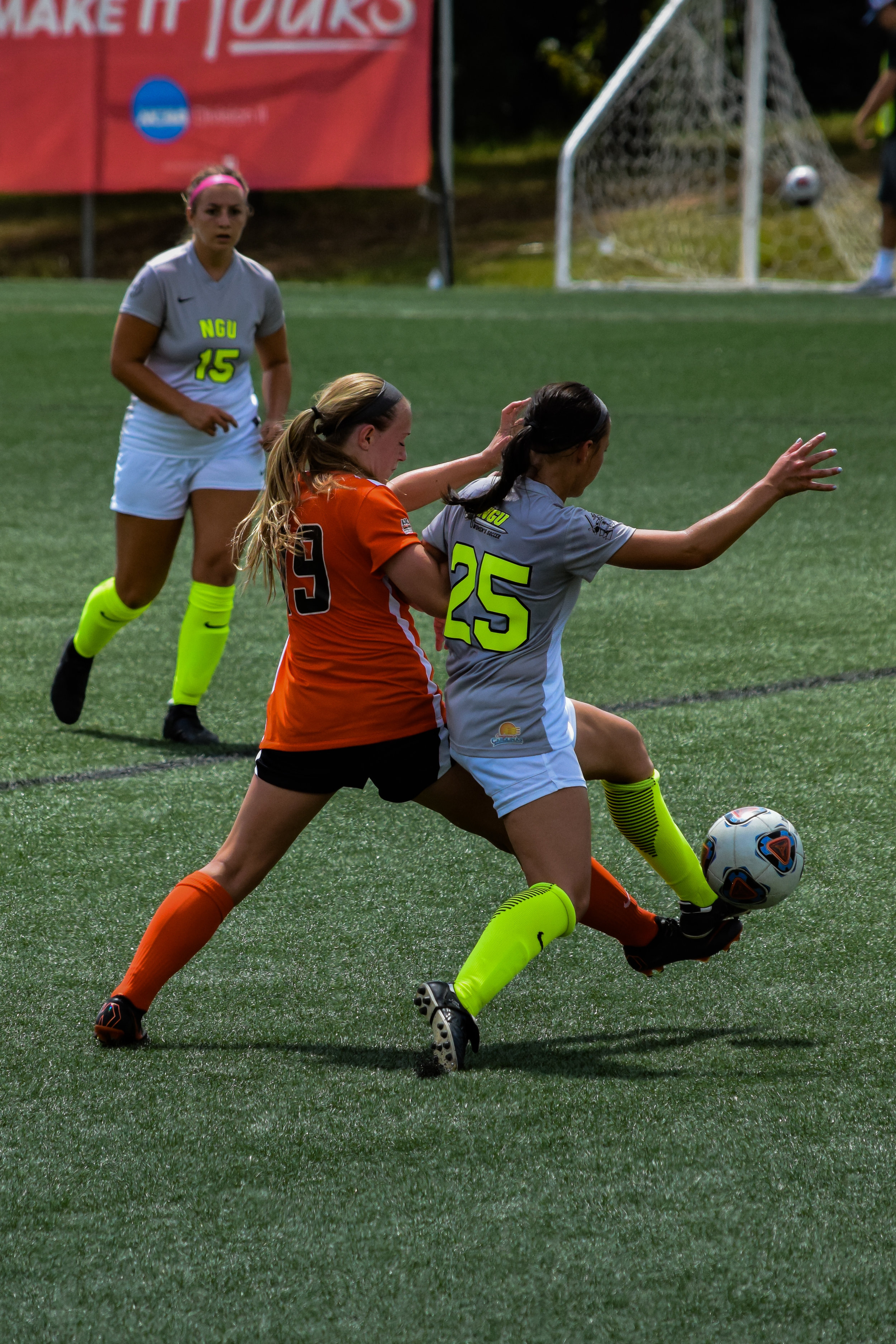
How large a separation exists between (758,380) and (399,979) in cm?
1077

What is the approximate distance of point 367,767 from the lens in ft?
11.6

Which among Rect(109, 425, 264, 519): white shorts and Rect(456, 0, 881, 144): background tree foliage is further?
Rect(456, 0, 881, 144): background tree foliage


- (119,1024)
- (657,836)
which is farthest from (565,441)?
(119,1024)

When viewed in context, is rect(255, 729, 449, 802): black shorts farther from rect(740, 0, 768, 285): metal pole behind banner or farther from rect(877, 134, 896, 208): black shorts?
rect(740, 0, 768, 285): metal pole behind banner

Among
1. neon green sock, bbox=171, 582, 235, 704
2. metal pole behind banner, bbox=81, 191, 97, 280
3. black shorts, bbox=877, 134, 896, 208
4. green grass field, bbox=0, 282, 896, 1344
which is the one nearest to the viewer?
green grass field, bbox=0, 282, 896, 1344

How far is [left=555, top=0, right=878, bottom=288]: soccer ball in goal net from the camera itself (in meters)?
21.9

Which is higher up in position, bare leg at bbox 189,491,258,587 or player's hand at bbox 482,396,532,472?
player's hand at bbox 482,396,532,472

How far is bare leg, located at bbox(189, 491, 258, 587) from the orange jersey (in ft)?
7.91

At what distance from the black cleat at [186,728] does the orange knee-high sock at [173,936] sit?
7.49ft

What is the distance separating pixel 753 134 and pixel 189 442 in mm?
16074

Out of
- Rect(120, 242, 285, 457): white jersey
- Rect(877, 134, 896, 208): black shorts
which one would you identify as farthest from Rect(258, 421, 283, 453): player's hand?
Rect(877, 134, 896, 208): black shorts

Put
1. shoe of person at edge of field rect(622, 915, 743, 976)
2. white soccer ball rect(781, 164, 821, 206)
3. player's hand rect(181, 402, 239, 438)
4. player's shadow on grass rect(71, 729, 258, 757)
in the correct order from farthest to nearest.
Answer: white soccer ball rect(781, 164, 821, 206), player's hand rect(181, 402, 239, 438), player's shadow on grass rect(71, 729, 258, 757), shoe of person at edge of field rect(622, 915, 743, 976)

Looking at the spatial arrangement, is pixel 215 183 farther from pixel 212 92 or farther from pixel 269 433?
pixel 212 92

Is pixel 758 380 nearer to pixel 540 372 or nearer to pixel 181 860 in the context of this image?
pixel 540 372
